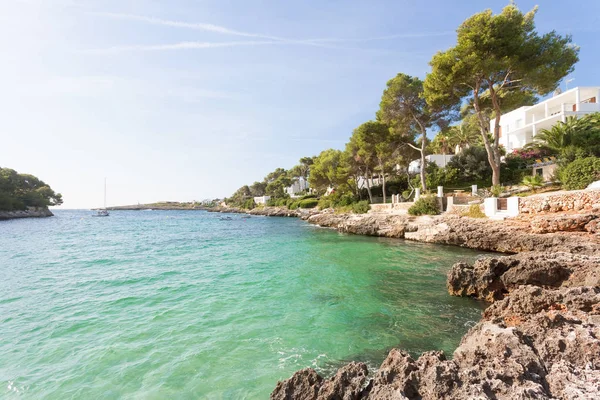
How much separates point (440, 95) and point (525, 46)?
206 inches

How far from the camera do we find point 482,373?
309cm

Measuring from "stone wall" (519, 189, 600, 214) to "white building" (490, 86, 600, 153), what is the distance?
2060 centimetres

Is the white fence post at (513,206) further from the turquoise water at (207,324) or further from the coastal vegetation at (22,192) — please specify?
the coastal vegetation at (22,192)

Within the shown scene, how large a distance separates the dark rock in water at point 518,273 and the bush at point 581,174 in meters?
10.9

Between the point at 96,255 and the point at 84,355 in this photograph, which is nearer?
the point at 84,355

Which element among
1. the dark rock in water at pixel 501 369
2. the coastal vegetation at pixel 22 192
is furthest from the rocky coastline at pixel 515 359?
the coastal vegetation at pixel 22 192

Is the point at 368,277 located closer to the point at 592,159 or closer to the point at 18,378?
the point at 18,378

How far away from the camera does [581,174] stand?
15.5 metres

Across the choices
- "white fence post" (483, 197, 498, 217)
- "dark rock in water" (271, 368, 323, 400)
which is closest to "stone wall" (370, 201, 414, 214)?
"white fence post" (483, 197, 498, 217)

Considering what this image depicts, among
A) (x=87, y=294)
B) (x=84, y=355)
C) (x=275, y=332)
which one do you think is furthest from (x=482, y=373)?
(x=87, y=294)

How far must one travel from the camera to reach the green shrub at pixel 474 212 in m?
17.9

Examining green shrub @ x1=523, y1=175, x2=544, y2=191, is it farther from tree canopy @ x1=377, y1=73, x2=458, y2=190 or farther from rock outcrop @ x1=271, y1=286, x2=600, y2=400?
rock outcrop @ x1=271, y1=286, x2=600, y2=400

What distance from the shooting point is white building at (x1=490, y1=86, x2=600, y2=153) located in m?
30.6

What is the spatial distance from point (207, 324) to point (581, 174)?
66.5ft
